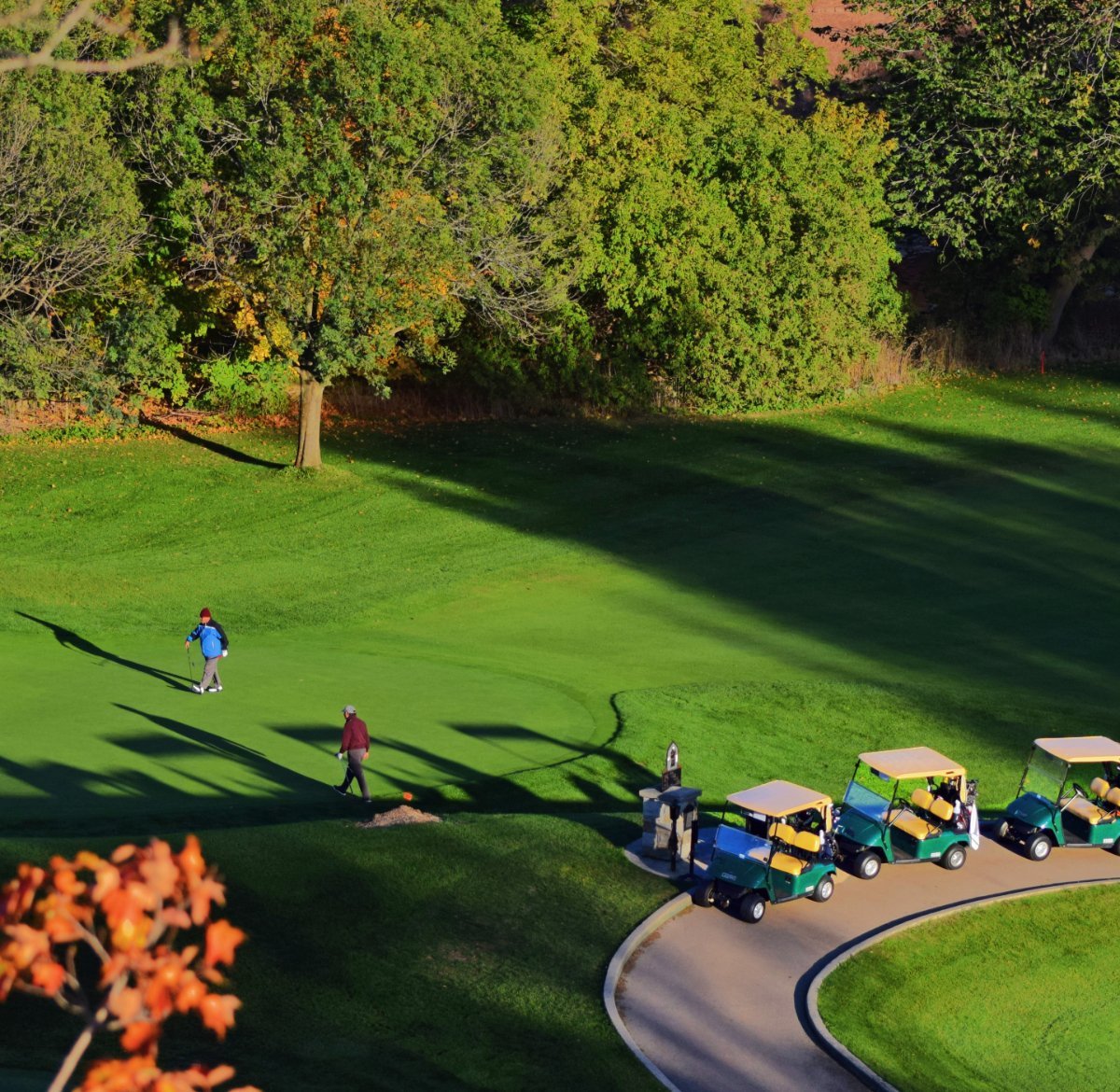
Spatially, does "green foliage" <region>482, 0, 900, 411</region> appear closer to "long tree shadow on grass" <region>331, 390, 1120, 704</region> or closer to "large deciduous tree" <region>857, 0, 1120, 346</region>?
"long tree shadow on grass" <region>331, 390, 1120, 704</region>

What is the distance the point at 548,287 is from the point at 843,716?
66.9 feet

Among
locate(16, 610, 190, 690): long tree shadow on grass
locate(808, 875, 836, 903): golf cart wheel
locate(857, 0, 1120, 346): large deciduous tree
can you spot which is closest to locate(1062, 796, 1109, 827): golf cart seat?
locate(808, 875, 836, 903): golf cart wheel

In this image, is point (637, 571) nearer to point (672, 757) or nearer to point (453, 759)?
point (453, 759)

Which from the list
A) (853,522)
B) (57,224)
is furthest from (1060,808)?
(57,224)

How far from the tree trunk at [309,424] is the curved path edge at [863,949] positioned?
27.2 meters

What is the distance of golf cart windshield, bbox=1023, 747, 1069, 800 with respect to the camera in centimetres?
2106

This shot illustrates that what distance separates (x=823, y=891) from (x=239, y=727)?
8986mm

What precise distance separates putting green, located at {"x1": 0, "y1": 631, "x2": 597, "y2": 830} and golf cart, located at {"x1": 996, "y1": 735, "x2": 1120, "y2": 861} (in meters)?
6.32

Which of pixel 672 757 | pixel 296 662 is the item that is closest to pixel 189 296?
pixel 296 662

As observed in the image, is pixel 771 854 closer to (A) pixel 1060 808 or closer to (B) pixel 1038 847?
(B) pixel 1038 847

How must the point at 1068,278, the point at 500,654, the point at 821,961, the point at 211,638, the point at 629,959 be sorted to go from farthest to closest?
the point at 1068,278 < the point at 500,654 < the point at 211,638 < the point at 821,961 < the point at 629,959

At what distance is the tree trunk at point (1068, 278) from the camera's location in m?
55.1

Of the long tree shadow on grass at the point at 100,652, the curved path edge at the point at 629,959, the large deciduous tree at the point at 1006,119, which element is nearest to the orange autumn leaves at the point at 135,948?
the curved path edge at the point at 629,959

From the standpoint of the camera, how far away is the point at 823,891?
18547mm
